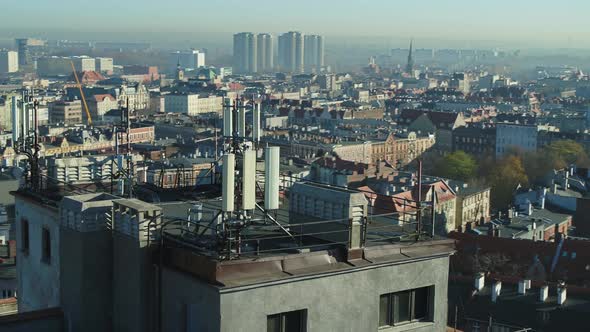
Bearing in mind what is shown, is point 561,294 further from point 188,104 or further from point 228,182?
point 188,104

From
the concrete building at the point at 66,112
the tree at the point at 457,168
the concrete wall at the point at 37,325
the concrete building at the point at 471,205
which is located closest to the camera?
the concrete wall at the point at 37,325

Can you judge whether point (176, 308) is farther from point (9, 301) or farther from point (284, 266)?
point (9, 301)

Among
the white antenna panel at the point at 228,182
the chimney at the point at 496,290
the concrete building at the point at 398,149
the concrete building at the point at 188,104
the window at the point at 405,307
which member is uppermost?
the white antenna panel at the point at 228,182

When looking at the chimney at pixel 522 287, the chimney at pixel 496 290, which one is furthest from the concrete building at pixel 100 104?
the chimney at pixel 522 287

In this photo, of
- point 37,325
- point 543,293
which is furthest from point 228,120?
point 543,293

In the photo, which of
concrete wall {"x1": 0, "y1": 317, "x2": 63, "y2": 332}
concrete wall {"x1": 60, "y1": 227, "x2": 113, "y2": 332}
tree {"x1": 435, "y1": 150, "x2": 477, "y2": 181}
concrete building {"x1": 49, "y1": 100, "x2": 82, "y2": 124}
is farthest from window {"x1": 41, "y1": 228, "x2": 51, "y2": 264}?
concrete building {"x1": 49, "y1": 100, "x2": 82, "y2": 124}

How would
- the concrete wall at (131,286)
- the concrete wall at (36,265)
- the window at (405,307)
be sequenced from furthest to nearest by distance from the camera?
the concrete wall at (36,265), the window at (405,307), the concrete wall at (131,286)

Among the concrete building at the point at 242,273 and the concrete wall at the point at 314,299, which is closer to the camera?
the concrete wall at the point at 314,299

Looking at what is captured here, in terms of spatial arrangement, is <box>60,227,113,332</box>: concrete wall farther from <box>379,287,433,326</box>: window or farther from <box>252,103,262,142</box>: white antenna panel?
<box>379,287,433,326</box>: window

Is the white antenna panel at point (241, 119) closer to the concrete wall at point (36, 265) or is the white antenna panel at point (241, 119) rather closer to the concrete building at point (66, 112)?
the concrete wall at point (36, 265)
